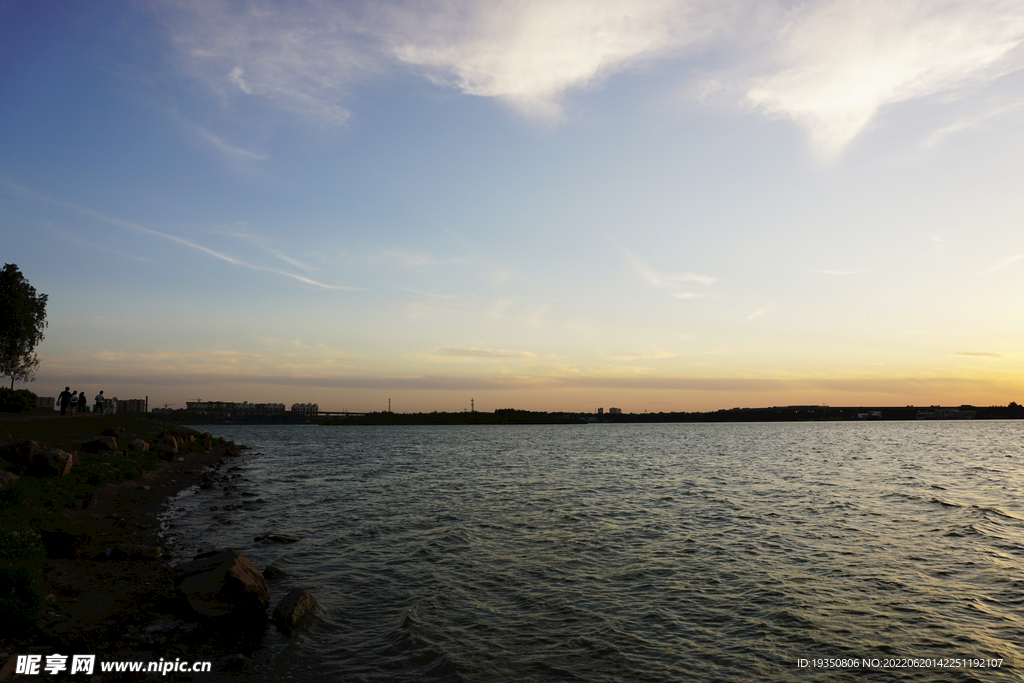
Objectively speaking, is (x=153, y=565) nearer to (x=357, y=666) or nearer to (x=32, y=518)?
(x=32, y=518)

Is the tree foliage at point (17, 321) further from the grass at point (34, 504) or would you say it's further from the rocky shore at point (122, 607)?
the rocky shore at point (122, 607)

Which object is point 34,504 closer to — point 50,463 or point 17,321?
point 50,463

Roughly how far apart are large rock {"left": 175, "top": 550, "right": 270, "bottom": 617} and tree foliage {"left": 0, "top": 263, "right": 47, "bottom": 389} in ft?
248

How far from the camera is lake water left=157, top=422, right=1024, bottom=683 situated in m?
13.3

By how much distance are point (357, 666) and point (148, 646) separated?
4819mm

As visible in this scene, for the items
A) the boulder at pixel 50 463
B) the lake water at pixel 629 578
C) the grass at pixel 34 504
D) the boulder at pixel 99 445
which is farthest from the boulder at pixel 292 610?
the boulder at pixel 99 445

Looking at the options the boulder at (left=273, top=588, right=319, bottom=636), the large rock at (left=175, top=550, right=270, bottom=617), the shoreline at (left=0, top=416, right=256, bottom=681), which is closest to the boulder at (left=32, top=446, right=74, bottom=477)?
the shoreline at (left=0, top=416, right=256, bottom=681)

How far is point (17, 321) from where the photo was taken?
224 ft

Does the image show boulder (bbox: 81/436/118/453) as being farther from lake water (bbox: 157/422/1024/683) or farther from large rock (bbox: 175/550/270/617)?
large rock (bbox: 175/550/270/617)

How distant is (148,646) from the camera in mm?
Result: 12477

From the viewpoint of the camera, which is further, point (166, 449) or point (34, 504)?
point (166, 449)

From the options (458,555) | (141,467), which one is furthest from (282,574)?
(141,467)

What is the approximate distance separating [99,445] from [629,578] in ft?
121

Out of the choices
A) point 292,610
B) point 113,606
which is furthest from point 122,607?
point 292,610
